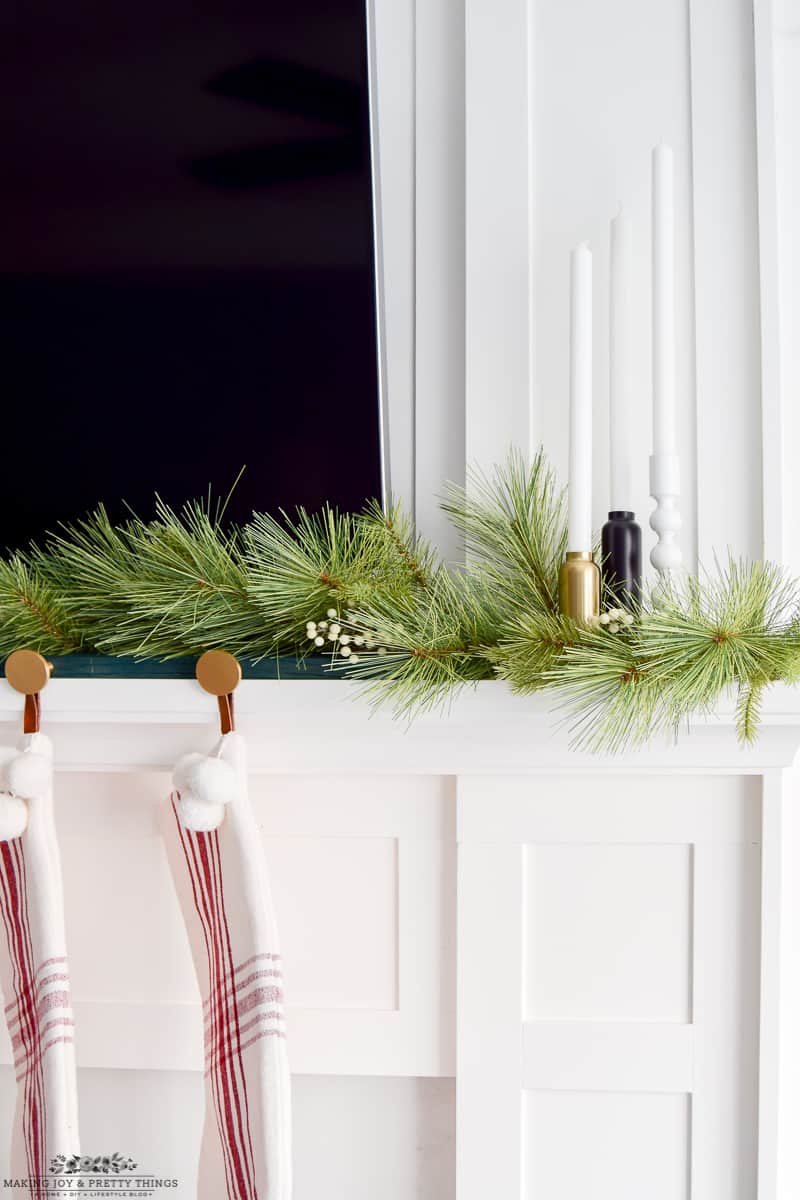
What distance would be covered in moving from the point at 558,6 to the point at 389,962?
860mm

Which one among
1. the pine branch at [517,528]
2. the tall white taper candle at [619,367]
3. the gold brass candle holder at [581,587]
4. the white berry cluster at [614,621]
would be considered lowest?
the white berry cluster at [614,621]

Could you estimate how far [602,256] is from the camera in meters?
0.78

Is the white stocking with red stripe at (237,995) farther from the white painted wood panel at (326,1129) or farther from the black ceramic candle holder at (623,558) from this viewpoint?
the black ceramic candle holder at (623,558)

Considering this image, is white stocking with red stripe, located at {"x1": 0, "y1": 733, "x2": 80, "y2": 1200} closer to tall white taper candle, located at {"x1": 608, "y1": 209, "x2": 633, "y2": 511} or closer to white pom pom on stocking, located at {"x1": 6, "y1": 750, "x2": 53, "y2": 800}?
white pom pom on stocking, located at {"x1": 6, "y1": 750, "x2": 53, "y2": 800}

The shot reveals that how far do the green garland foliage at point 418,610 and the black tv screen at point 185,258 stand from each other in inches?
2.1

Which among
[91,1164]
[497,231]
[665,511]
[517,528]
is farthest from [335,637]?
[91,1164]

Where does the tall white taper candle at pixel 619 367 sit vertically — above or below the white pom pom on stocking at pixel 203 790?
above

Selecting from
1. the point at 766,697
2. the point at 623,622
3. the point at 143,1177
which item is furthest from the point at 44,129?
the point at 143,1177

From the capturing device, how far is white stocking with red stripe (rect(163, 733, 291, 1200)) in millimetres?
648

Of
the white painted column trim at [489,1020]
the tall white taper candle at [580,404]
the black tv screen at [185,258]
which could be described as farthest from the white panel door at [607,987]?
the black tv screen at [185,258]

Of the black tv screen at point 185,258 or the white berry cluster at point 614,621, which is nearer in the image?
the white berry cluster at point 614,621

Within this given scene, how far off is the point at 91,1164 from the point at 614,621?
645mm

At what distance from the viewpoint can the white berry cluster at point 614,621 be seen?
61cm

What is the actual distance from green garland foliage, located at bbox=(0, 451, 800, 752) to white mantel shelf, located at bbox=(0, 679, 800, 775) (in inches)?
0.8
